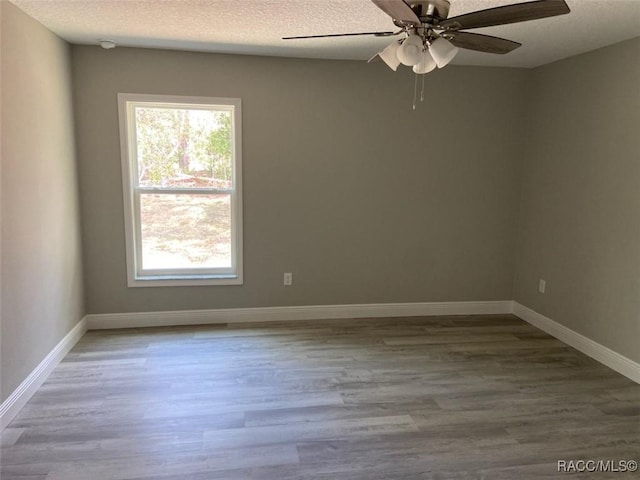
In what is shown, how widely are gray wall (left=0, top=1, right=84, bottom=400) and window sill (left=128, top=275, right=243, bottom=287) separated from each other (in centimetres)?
52

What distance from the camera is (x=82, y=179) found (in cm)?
351

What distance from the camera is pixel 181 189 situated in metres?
3.71

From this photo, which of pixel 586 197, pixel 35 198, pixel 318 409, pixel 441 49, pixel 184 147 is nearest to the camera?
pixel 441 49

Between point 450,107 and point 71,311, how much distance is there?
12.2ft

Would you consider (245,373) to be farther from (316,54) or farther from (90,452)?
(316,54)

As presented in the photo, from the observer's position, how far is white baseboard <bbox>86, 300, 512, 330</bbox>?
376 cm

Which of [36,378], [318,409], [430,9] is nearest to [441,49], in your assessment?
[430,9]

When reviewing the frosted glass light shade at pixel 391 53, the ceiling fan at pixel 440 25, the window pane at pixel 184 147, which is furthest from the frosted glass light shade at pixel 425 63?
the window pane at pixel 184 147

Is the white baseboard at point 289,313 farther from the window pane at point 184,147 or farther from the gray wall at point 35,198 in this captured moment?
the window pane at point 184,147

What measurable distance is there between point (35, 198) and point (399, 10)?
2455 millimetres

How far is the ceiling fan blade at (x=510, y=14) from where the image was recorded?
1.57m

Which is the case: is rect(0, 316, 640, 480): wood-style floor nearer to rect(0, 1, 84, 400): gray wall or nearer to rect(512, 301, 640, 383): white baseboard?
rect(512, 301, 640, 383): white baseboard

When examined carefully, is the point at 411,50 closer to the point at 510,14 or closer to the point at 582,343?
the point at 510,14

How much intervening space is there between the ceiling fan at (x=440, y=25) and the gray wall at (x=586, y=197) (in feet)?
5.34
